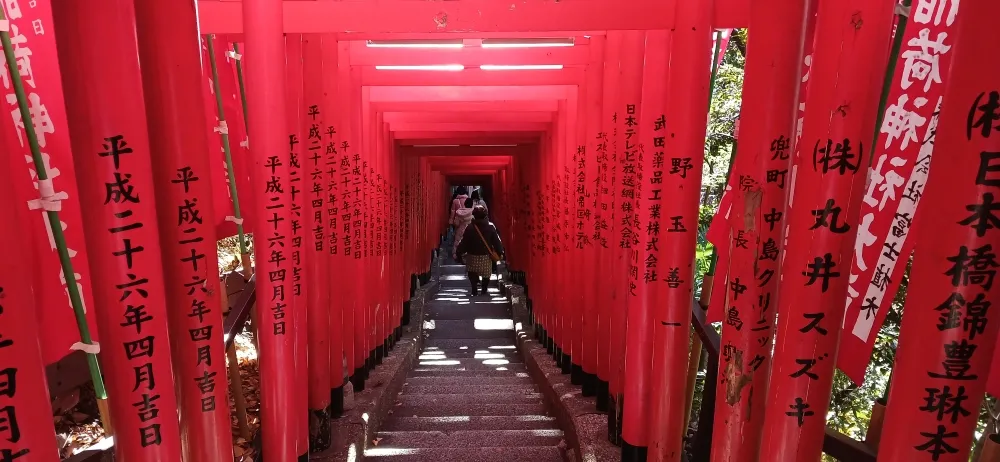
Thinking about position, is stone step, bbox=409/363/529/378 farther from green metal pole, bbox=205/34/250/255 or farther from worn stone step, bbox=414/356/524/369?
green metal pole, bbox=205/34/250/255

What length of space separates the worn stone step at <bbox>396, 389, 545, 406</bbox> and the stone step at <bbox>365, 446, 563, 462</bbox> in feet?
5.97

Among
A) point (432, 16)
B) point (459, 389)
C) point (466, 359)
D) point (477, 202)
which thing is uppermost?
point (432, 16)

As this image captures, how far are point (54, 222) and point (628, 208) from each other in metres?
3.48

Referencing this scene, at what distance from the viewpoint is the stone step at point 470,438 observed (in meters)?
5.34

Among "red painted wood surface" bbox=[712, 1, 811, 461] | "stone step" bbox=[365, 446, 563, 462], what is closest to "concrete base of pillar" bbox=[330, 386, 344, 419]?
"stone step" bbox=[365, 446, 563, 462]

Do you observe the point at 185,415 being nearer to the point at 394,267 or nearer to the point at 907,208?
the point at 907,208

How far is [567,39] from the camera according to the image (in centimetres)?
544

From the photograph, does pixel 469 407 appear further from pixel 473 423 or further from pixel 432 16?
pixel 432 16

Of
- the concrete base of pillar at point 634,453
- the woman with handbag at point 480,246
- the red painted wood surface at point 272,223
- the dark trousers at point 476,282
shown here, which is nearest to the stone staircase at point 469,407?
the concrete base of pillar at point 634,453

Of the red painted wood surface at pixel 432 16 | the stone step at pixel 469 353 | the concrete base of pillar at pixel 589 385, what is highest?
the red painted wood surface at pixel 432 16

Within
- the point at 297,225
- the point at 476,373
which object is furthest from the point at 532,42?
the point at 476,373

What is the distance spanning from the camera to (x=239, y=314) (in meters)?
3.37

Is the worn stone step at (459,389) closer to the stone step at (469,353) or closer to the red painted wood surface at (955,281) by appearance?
the stone step at (469,353)

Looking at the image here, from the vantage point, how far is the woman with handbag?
13.2 metres
